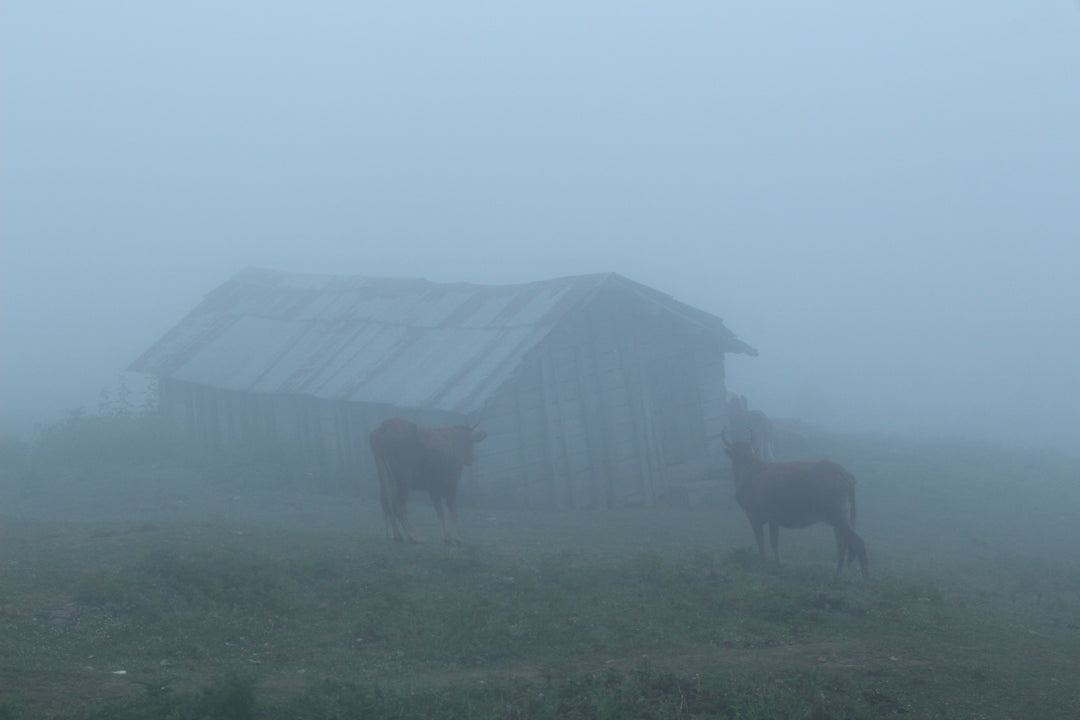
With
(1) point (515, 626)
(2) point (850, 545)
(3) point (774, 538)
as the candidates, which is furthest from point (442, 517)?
(1) point (515, 626)

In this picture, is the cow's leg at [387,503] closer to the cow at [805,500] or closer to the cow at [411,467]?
the cow at [411,467]

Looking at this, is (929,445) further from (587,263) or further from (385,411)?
(587,263)

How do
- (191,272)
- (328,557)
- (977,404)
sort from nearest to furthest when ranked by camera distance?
(328,557)
(977,404)
(191,272)

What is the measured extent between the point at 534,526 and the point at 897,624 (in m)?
8.85

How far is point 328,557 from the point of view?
13.6 meters

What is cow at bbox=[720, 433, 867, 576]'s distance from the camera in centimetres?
1532

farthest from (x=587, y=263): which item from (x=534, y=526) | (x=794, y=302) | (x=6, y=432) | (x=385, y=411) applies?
(x=534, y=526)

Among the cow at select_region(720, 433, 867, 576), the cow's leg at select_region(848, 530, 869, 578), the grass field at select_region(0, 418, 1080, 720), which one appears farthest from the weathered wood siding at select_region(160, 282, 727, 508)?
the cow's leg at select_region(848, 530, 869, 578)

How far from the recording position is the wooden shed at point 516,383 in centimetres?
2284

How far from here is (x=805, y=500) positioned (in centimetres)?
1558

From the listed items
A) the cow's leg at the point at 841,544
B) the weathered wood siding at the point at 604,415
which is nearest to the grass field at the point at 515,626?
the cow's leg at the point at 841,544

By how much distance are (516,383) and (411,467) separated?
252 inches

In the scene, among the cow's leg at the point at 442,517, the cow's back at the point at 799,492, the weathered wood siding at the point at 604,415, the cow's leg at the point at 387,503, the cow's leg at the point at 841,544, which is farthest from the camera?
the weathered wood siding at the point at 604,415

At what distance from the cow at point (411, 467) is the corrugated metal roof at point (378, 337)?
4.32m
